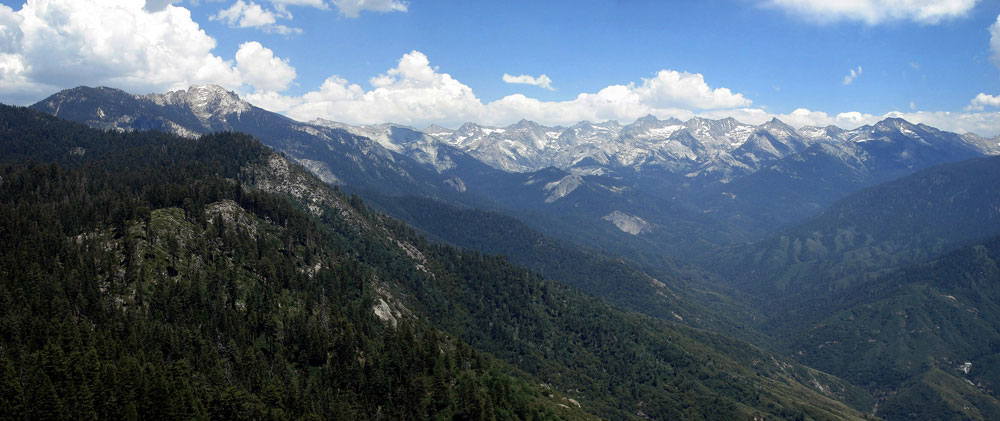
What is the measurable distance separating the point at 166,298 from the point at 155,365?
33172mm

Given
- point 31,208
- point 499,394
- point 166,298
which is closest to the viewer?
point 166,298

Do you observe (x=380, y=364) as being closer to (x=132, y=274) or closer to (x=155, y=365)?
(x=155, y=365)

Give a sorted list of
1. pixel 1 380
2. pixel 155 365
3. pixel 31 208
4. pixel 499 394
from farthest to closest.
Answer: pixel 31 208, pixel 499 394, pixel 155 365, pixel 1 380

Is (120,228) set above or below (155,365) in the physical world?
above

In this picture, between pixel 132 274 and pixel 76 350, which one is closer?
pixel 76 350

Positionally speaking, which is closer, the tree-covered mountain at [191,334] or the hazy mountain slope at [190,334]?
the hazy mountain slope at [190,334]

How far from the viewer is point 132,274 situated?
13988 cm

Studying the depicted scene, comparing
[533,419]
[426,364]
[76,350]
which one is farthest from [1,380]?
[533,419]

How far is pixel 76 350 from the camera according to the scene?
101 metres

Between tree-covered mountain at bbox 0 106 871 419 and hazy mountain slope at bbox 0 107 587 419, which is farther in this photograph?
tree-covered mountain at bbox 0 106 871 419

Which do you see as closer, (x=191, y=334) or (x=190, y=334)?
(x=190, y=334)

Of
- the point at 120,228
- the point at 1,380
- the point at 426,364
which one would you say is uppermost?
the point at 120,228

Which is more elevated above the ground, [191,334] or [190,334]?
[190,334]

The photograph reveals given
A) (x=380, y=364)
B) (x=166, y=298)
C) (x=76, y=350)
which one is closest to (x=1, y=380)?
(x=76, y=350)
